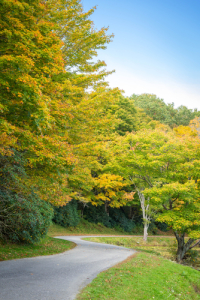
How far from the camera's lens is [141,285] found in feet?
21.2

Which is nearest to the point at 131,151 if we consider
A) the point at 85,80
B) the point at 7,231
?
the point at 85,80

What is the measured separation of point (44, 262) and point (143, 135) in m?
11.1

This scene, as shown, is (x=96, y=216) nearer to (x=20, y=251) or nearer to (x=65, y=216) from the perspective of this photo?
(x=65, y=216)

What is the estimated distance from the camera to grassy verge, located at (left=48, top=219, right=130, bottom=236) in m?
20.8

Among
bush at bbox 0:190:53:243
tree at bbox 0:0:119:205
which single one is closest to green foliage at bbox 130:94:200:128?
tree at bbox 0:0:119:205

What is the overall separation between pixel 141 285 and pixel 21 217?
4.56 metres

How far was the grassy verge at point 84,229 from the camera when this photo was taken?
20.8 m

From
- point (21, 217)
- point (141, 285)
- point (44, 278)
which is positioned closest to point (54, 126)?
point (21, 217)

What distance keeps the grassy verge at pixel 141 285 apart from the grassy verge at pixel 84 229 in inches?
495

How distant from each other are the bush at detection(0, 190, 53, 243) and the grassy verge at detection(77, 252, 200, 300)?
340cm

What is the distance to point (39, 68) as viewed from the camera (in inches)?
236

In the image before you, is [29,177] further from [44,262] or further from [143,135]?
[143,135]

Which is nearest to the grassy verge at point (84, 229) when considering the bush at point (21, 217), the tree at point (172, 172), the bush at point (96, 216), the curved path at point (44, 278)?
the bush at point (96, 216)

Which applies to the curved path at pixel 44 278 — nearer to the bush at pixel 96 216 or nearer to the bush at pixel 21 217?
the bush at pixel 21 217
